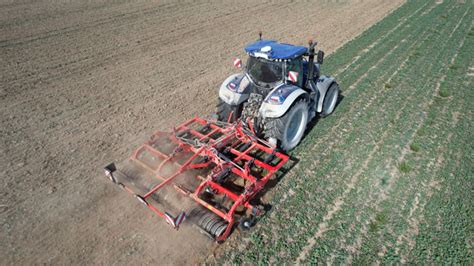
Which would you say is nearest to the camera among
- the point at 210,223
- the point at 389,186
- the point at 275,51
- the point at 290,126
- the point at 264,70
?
the point at 210,223

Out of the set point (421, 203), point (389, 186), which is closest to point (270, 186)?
point (389, 186)

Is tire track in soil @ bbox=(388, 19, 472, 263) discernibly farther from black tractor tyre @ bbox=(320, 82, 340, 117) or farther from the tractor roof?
the tractor roof

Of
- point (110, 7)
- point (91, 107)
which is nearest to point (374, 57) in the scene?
point (91, 107)

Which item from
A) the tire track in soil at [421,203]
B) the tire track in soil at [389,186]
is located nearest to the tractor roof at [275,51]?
the tire track in soil at [389,186]

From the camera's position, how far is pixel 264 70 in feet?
22.0

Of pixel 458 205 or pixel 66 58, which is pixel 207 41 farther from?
pixel 458 205

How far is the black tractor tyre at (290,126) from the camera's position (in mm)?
6297

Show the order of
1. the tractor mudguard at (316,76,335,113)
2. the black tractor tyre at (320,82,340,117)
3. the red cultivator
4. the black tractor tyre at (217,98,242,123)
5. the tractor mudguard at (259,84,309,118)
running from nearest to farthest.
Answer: the red cultivator, the tractor mudguard at (259,84,309,118), the black tractor tyre at (217,98,242,123), the tractor mudguard at (316,76,335,113), the black tractor tyre at (320,82,340,117)

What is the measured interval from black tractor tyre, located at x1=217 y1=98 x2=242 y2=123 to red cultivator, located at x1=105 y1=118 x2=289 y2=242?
1.00ft

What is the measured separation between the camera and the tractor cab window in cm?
640

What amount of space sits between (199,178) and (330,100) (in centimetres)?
441

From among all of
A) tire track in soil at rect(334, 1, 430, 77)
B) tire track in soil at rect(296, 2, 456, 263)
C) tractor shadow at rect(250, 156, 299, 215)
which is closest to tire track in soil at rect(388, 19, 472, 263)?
tire track in soil at rect(296, 2, 456, 263)

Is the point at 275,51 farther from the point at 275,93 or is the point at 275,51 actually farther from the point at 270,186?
the point at 270,186

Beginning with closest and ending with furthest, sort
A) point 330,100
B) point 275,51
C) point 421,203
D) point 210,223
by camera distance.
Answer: point 210,223, point 421,203, point 275,51, point 330,100
